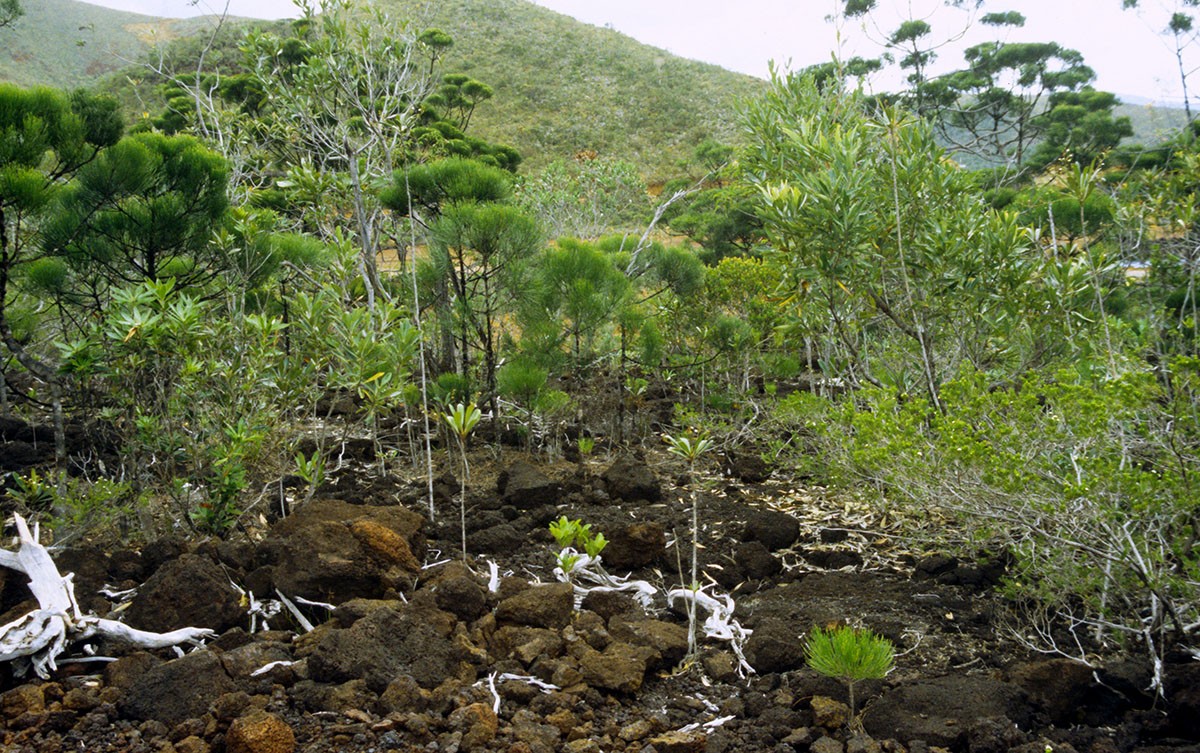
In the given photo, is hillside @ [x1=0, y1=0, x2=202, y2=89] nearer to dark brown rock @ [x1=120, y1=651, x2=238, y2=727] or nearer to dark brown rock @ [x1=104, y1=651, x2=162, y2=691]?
dark brown rock @ [x1=104, y1=651, x2=162, y2=691]

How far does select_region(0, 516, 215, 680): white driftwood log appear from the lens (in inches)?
102

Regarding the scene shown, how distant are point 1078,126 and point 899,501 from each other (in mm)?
16124

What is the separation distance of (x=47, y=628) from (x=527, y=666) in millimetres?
1455

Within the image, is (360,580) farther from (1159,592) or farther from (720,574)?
(1159,592)

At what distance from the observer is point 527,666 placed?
8.99 ft

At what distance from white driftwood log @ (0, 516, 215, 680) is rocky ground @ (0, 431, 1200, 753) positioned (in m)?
0.06

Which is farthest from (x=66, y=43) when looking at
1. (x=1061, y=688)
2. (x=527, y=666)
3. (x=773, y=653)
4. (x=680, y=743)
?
(x=1061, y=688)

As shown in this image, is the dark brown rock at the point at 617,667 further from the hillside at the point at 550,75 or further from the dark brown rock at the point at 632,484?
the hillside at the point at 550,75

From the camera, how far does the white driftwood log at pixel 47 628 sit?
102 inches

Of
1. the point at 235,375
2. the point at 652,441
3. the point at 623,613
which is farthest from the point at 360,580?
the point at 652,441

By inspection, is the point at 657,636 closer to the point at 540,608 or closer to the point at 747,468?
the point at 540,608

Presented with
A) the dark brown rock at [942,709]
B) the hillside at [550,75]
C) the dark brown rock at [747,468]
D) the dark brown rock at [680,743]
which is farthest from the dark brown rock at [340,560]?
the hillside at [550,75]

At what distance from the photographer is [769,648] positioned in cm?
280

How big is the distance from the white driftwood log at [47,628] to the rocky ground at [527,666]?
0.06m
